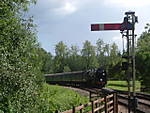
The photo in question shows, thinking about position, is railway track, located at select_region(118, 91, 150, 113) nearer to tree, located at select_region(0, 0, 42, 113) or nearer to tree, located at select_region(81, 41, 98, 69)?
tree, located at select_region(0, 0, 42, 113)

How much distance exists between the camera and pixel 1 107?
29.0 feet

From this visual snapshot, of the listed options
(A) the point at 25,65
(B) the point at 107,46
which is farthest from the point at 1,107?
(B) the point at 107,46

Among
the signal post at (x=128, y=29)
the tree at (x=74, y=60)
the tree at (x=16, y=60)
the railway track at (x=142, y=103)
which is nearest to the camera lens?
the tree at (x=16, y=60)

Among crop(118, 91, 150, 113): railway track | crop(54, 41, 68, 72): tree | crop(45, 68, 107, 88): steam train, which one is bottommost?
crop(118, 91, 150, 113): railway track

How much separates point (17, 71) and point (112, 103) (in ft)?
26.6

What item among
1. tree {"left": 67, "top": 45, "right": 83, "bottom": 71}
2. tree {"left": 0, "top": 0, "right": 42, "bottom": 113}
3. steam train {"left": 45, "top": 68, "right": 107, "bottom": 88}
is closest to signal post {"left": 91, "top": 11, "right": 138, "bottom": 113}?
tree {"left": 0, "top": 0, "right": 42, "bottom": 113}

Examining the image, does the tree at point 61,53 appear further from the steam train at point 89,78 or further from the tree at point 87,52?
the steam train at point 89,78

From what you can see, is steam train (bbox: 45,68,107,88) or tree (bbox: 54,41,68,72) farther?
tree (bbox: 54,41,68,72)

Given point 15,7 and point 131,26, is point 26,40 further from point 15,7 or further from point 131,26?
point 131,26

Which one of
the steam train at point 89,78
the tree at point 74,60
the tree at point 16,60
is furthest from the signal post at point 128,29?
the tree at point 74,60

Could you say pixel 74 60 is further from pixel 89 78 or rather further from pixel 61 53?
pixel 89 78

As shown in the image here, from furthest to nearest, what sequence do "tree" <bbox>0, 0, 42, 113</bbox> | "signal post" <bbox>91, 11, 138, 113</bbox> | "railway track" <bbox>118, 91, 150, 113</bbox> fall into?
"railway track" <bbox>118, 91, 150, 113</bbox>, "signal post" <bbox>91, 11, 138, 113</bbox>, "tree" <bbox>0, 0, 42, 113</bbox>

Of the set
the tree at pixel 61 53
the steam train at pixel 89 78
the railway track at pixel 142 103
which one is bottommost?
the railway track at pixel 142 103

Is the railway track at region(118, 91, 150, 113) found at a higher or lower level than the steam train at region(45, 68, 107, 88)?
lower
